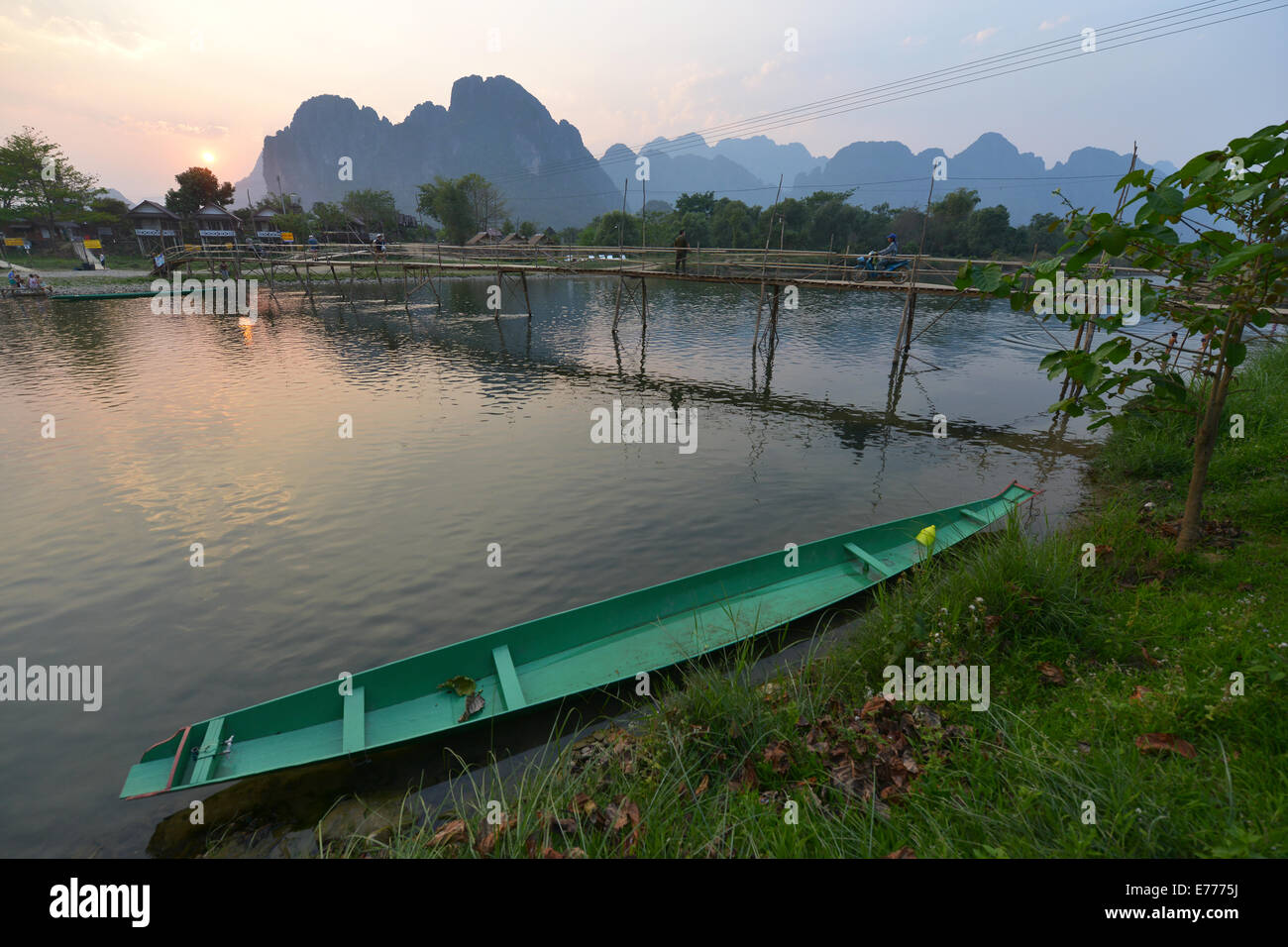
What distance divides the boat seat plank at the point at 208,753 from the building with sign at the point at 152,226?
8675 centimetres

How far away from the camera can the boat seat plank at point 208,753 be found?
17.4ft

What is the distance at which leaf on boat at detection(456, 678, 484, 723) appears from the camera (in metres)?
6.27

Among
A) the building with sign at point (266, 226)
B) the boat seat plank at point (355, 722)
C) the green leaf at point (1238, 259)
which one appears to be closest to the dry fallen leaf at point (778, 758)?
the boat seat plank at point (355, 722)

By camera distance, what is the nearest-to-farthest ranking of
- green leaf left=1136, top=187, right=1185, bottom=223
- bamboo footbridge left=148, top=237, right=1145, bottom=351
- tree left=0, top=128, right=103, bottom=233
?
green leaf left=1136, top=187, right=1185, bottom=223 < bamboo footbridge left=148, top=237, right=1145, bottom=351 < tree left=0, top=128, right=103, bottom=233

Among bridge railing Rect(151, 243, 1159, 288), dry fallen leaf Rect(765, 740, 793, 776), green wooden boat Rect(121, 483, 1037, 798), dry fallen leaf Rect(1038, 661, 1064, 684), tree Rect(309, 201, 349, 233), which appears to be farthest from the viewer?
tree Rect(309, 201, 349, 233)

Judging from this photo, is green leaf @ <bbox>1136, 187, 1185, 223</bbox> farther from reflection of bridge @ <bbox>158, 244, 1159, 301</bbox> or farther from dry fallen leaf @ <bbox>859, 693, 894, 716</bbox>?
dry fallen leaf @ <bbox>859, 693, 894, 716</bbox>

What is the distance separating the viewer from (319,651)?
8023 millimetres

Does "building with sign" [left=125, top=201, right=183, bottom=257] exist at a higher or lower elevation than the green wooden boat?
higher

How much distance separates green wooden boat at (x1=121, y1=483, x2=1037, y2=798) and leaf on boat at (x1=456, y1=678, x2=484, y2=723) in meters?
0.07

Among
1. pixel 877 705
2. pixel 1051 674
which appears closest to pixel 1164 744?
pixel 1051 674

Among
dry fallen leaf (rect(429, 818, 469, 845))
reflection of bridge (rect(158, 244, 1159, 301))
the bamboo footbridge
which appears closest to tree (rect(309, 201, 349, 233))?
the bamboo footbridge

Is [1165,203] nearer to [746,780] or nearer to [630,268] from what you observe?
[746,780]
